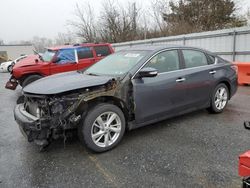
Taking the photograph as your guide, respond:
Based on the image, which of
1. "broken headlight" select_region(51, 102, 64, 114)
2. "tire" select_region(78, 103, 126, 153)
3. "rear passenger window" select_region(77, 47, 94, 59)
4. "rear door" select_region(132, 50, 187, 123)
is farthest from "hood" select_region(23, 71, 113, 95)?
"rear passenger window" select_region(77, 47, 94, 59)

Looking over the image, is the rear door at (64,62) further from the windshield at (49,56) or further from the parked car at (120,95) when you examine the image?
the parked car at (120,95)

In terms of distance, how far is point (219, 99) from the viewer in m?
5.53

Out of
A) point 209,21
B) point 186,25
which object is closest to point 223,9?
point 209,21

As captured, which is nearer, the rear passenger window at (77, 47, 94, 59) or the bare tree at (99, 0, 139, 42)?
the rear passenger window at (77, 47, 94, 59)

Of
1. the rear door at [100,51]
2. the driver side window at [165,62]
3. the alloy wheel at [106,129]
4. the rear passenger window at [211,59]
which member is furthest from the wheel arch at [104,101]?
the rear door at [100,51]

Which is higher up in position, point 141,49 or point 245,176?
point 141,49

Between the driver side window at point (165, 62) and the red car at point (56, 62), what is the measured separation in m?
5.25

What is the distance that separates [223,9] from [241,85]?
1503 cm

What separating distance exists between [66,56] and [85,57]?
0.73m

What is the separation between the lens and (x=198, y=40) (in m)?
12.0

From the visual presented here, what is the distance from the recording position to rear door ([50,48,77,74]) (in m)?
9.09

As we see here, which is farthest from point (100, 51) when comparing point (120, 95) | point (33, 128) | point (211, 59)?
point (33, 128)

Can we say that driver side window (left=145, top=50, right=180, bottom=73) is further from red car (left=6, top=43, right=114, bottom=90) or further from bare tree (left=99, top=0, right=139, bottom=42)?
bare tree (left=99, top=0, right=139, bottom=42)

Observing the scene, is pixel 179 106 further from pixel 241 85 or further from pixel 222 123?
pixel 241 85
